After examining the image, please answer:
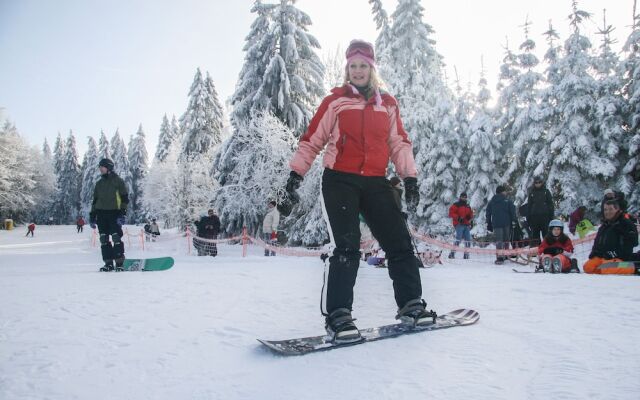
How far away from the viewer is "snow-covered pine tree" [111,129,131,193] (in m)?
69.6

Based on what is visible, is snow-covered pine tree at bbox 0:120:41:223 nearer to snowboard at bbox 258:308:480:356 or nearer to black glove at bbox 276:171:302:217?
black glove at bbox 276:171:302:217

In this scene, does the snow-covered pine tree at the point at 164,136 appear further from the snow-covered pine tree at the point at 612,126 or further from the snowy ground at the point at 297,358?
Answer: the snowy ground at the point at 297,358

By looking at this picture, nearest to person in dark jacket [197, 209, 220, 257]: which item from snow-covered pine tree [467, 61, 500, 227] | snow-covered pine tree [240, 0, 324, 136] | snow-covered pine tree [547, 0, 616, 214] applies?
snow-covered pine tree [240, 0, 324, 136]

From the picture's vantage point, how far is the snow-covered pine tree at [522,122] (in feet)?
63.0

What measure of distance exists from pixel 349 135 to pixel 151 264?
5383mm

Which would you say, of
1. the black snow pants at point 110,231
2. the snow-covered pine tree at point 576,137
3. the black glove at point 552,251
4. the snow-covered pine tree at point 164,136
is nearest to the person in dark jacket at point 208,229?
the black snow pants at point 110,231

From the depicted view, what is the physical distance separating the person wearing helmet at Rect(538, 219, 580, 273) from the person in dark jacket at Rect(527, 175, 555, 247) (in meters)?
2.51

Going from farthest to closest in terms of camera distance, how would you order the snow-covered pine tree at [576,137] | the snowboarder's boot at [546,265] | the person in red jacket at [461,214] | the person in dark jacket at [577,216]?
1. the snow-covered pine tree at [576,137]
2. the person in dark jacket at [577,216]
3. the person in red jacket at [461,214]
4. the snowboarder's boot at [546,265]

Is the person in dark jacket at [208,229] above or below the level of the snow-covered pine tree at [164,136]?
below

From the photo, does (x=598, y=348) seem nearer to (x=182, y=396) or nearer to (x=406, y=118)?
(x=182, y=396)

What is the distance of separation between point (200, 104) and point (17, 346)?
3669cm

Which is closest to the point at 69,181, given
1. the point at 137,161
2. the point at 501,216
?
the point at 137,161

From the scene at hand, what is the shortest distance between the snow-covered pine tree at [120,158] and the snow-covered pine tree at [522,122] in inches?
2437

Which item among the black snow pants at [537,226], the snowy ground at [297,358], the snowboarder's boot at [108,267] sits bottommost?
the snowboarder's boot at [108,267]
